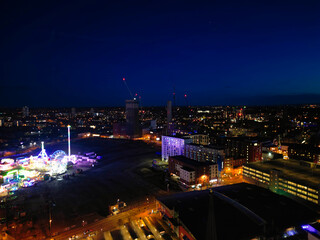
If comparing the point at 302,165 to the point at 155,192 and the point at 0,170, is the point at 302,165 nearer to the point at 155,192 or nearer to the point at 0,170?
the point at 155,192

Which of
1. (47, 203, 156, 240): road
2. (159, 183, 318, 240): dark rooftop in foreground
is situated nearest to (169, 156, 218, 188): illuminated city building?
(159, 183, 318, 240): dark rooftop in foreground

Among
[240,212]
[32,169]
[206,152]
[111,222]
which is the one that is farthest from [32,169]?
[240,212]

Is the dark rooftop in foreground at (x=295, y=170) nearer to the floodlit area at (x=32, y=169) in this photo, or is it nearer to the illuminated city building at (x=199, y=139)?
the illuminated city building at (x=199, y=139)

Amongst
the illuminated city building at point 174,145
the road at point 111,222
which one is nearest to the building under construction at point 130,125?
the illuminated city building at point 174,145

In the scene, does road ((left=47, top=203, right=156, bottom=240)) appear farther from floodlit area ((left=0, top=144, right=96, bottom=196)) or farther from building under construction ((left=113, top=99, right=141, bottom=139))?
building under construction ((left=113, top=99, right=141, bottom=139))

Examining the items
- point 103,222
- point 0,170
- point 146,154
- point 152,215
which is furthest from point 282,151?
point 0,170

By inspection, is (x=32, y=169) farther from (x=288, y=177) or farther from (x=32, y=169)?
(x=288, y=177)
